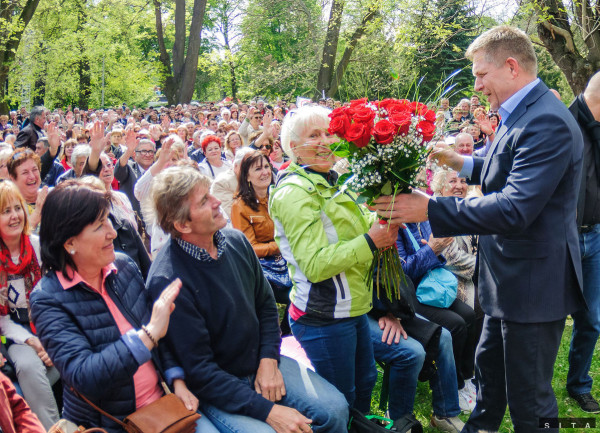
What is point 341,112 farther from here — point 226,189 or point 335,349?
point 226,189

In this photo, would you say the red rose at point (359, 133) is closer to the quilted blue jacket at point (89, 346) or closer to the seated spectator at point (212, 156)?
the quilted blue jacket at point (89, 346)

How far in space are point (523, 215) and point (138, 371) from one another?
1935 millimetres

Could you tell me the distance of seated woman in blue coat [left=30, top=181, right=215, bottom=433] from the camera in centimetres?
218

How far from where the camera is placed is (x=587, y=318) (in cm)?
379

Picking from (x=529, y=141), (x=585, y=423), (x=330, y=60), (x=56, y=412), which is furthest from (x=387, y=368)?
(x=330, y=60)

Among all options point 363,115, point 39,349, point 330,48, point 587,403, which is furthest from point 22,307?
point 330,48

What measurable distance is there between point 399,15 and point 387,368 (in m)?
10.5

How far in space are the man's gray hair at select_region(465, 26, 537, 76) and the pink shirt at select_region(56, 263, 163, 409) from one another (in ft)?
7.27

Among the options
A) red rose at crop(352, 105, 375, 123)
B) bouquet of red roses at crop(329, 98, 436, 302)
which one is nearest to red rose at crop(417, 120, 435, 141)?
bouquet of red roses at crop(329, 98, 436, 302)

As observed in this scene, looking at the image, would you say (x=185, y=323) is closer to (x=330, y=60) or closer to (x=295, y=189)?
(x=295, y=189)

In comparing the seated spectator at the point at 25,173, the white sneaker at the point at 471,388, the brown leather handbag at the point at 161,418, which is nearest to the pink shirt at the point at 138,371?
the brown leather handbag at the point at 161,418

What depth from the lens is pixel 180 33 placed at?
2731 centimetres

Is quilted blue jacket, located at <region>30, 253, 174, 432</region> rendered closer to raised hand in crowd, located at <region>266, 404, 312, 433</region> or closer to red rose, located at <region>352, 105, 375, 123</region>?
raised hand in crowd, located at <region>266, 404, 312, 433</region>

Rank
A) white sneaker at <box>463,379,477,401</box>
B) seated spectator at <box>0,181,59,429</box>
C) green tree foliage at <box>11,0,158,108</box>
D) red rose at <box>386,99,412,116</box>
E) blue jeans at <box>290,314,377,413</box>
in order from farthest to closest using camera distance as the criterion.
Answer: green tree foliage at <box>11,0,158,108</box> → white sneaker at <box>463,379,477,401</box> → seated spectator at <box>0,181,59,429</box> → blue jeans at <box>290,314,377,413</box> → red rose at <box>386,99,412,116</box>
